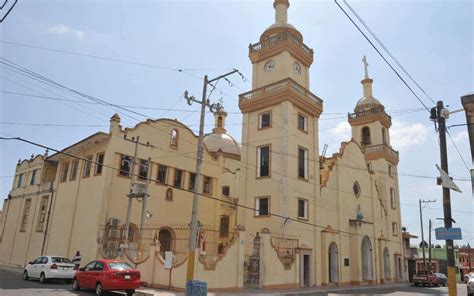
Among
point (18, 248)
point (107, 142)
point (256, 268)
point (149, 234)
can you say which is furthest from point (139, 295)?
point (18, 248)

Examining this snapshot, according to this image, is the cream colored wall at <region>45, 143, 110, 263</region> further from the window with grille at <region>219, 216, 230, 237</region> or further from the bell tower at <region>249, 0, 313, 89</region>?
the bell tower at <region>249, 0, 313, 89</region>

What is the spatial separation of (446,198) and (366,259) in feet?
74.1

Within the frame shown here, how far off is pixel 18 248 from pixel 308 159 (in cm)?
2615

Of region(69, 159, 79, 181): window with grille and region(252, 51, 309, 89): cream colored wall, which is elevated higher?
region(252, 51, 309, 89): cream colored wall

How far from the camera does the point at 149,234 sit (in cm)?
2778

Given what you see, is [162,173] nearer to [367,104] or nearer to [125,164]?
[125,164]

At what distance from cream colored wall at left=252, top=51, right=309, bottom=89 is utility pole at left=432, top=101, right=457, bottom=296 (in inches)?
629

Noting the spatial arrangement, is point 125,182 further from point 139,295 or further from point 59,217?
point 139,295

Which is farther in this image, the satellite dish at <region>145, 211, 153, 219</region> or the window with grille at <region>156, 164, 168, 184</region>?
the window with grille at <region>156, 164, 168, 184</region>

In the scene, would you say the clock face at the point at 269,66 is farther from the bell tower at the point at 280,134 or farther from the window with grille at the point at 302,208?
the window with grille at the point at 302,208

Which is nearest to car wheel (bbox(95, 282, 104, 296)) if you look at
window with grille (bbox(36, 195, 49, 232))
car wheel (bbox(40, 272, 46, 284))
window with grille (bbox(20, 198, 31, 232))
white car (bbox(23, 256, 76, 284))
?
white car (bbox(23, 256, 76, 284))

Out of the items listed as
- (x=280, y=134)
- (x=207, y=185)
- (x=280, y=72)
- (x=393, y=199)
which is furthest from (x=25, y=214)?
(x=393, y=199)

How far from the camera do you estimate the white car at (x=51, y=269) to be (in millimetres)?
20359

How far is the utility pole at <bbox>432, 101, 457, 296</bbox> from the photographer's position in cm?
1199
